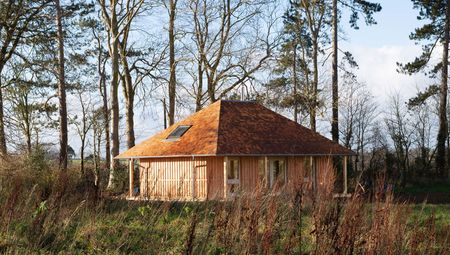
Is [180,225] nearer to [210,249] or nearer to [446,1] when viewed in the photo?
[210,249]

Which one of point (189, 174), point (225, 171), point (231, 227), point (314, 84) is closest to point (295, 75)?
point (314, 84)

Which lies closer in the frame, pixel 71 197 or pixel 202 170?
pixel 71 197

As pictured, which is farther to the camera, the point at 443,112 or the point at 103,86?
the point at 103,86

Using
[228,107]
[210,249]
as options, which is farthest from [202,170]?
[210,249]

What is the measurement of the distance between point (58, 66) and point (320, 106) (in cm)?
1340

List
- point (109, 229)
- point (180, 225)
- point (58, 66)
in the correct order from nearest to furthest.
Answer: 1. point (109, 229)
2. point (180, 225)
3. point (58, 66)

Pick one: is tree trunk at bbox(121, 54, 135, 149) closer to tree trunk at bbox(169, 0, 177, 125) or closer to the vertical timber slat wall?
tree trunk at bbox(169, 0, 177, 125)

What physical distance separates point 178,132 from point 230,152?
4.14 metres

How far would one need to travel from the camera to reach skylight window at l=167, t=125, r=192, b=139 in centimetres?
2528

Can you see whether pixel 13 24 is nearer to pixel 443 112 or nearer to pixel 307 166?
pixel 307 166

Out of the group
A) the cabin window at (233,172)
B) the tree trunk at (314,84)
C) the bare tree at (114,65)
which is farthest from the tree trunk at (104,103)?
the cabin window at (233,172)

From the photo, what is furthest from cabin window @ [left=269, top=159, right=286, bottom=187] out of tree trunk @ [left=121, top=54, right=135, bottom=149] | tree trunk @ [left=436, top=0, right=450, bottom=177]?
tree trunk @ [left=436, top=0, right=450, bottom=177]

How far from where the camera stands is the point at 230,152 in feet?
72.5

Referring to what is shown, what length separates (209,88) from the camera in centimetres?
3281
